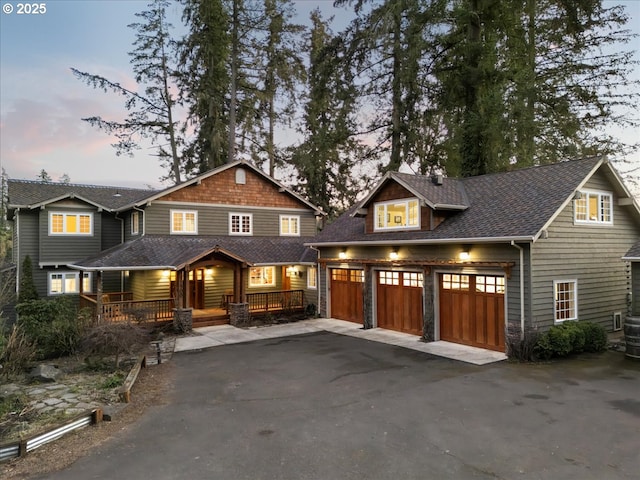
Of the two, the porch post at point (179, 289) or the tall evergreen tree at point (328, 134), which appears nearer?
the porch post at point (179, 289)

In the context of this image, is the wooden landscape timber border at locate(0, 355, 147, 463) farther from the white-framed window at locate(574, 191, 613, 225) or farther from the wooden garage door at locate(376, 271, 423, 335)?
the white-framed window at locate(574, 191, 613, 225)

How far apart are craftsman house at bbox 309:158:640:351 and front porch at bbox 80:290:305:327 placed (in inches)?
171

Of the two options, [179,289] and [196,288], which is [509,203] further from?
[196,288]

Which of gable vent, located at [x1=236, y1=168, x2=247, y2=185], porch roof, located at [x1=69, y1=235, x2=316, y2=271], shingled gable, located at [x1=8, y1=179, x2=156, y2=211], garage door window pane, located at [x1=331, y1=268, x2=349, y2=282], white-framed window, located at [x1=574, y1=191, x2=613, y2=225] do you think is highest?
gable vent, located at [x1=236, y1=168, x2=247, y2=185]

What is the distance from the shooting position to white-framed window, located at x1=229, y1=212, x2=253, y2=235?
821 inches

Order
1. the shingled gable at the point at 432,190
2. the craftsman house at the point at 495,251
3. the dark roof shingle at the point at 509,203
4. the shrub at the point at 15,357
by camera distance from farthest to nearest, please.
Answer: the shingled gable at the point at 432,190
the dark roof shingle at the point at 509,203
the craftsman house at the point at 495,251
the shrub at the point at 15,357

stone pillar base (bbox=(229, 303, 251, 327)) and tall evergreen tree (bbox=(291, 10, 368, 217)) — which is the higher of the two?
tall evergreen tree (bbox=(291, 10, 368, 217))

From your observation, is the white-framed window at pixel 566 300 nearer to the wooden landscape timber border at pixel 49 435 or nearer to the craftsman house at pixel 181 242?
the craftsman house at pixel 181 242

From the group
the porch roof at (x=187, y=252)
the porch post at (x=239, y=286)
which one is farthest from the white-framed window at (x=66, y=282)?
the porch post at (x=239, y=286)

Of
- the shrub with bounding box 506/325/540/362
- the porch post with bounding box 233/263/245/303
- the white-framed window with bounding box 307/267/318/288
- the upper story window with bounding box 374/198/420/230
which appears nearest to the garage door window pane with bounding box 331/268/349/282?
the white-framed window with bounding box 307/267/318/288

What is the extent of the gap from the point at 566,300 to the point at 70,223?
21.3 meters

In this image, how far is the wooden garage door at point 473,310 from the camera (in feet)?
38.6

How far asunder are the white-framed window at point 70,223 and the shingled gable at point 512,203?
13.9 meters

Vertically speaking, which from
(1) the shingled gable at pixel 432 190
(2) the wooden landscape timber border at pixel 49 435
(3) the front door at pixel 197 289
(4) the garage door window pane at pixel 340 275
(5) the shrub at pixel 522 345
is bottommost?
(2) the wooden landscape timber border at pixel 49 435
